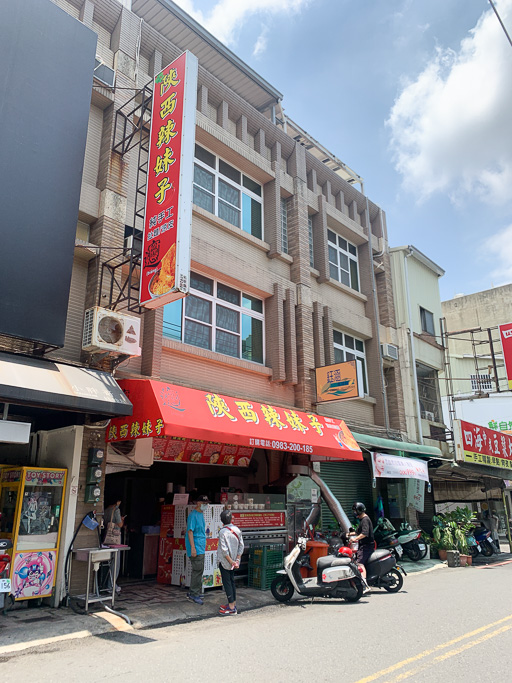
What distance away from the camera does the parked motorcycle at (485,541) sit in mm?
17234

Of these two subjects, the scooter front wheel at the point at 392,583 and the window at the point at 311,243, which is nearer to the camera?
the scooter front wheel at the point at 392,583

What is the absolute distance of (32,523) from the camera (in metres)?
8.45

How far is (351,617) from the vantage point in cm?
813

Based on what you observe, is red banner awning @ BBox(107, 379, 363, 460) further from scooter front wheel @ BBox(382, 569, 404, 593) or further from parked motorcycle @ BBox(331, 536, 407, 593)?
scooter front wheel @ BBox(382, 569, 404, 593)

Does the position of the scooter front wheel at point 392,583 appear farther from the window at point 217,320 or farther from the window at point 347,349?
the window at point 347,349

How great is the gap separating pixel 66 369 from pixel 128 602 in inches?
168

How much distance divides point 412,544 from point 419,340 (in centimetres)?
787

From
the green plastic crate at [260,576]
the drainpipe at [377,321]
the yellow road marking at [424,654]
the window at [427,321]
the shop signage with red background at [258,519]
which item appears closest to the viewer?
the yellow road marking at [424,654]

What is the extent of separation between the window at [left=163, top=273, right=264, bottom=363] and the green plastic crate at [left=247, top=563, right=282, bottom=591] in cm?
507

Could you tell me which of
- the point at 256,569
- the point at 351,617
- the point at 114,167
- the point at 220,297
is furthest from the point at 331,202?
the point at 351,617

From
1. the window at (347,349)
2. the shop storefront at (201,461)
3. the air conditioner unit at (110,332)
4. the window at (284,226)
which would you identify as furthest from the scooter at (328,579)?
→ the window at (284,226)

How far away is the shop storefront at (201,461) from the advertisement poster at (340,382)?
2.76ft

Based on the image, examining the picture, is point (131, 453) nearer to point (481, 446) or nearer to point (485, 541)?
point (485, 541)

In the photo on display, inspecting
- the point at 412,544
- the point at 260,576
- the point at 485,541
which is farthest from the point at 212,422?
the point at 485,541
